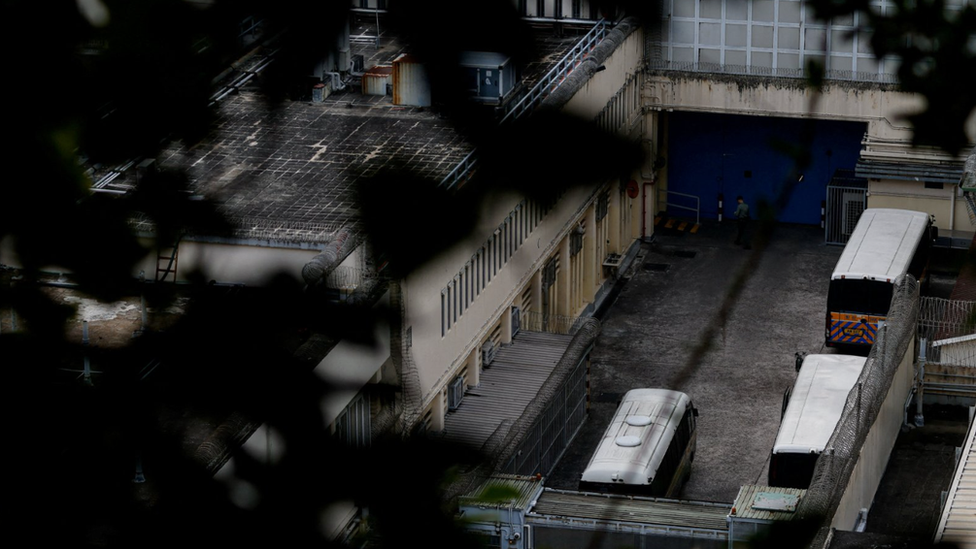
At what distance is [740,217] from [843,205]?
2135 mm

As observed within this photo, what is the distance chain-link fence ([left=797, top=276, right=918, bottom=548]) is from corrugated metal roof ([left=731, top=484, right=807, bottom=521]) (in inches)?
10.8

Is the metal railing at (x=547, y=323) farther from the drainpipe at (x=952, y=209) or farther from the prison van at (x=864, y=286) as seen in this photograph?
the drainpipe at (x=952, y=209)

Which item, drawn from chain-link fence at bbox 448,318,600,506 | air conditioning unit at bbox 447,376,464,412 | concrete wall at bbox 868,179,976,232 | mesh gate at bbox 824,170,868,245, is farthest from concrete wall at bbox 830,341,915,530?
mesh gate at bbox 824,170,868,245

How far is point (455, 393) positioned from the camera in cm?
2502

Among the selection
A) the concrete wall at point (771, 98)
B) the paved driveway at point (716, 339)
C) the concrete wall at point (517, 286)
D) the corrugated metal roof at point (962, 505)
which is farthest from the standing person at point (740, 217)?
the corrugated metal roof at point (962, 505)

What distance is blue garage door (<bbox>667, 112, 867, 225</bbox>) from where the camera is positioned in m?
36.2

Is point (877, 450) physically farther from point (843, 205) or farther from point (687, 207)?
point (687, 207)

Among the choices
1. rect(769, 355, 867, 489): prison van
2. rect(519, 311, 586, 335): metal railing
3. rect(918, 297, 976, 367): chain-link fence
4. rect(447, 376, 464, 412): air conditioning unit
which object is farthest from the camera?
rect(519, 311, 586, 335): metal railing

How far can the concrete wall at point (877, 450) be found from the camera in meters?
22.5

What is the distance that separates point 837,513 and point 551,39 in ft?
54.8

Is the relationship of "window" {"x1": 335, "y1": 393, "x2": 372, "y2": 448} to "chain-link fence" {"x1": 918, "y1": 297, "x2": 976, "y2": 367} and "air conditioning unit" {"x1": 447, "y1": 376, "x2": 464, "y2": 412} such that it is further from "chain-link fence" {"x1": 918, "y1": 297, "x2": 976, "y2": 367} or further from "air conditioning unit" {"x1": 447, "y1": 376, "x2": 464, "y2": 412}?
"chain-link fence" {"x1": 918, "y1": 297, "x2": 976, "y2": 367}

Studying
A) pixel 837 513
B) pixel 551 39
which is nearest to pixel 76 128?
pixel 551 39

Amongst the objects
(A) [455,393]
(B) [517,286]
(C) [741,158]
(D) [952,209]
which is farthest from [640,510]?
(C) [741,158]

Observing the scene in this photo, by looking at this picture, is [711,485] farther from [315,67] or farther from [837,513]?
[315,67]
